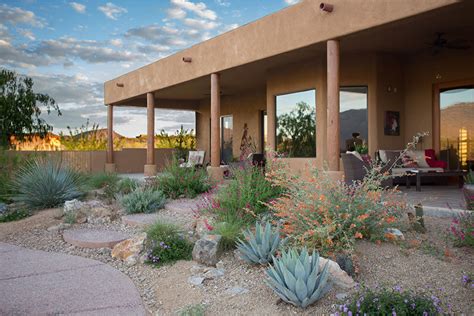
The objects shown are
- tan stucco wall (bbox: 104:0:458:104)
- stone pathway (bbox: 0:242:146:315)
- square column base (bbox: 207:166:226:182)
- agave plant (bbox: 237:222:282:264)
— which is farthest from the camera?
square column base (bbox: 207:166:226:182)

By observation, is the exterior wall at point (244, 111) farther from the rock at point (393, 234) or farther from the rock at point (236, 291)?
the rock at point (236, 291)

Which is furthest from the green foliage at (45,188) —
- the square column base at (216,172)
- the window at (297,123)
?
the window at (297,123)

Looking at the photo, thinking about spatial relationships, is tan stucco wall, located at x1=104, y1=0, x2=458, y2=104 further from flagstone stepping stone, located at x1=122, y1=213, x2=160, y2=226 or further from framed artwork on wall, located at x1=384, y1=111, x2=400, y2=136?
flagstone stepping stone, located at x1=122, y1=213, x2=160, y2=226

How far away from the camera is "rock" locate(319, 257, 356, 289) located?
3.30 m

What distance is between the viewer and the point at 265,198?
18.3 feet

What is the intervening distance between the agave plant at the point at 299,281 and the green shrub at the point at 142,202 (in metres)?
4.03

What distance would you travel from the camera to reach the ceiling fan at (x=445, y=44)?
8.58 m

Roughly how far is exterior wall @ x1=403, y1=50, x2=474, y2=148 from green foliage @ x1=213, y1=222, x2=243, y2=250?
24.0 ft

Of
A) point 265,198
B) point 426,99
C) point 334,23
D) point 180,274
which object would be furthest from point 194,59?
point 180,274

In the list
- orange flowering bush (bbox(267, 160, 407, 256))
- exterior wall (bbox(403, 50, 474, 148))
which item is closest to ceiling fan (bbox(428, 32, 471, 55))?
exterior wall (bbox(403, 50, 474, 148))

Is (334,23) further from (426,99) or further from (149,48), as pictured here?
(149,48)

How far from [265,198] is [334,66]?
301 cm

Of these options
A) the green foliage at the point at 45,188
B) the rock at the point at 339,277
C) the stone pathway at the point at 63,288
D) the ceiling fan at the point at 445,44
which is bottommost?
the stone pathway at the point at 63,288

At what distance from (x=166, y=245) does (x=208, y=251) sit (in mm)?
579
